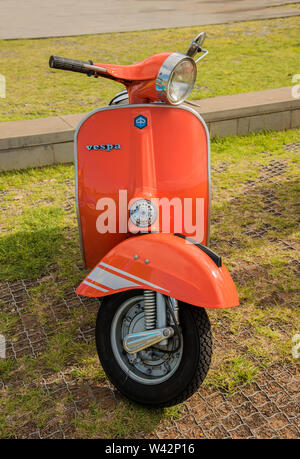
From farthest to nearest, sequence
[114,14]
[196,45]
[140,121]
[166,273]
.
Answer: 1. [114,14]
2. [196,45]
3. [140,121]
4. [166,273]

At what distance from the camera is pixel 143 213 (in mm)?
2416

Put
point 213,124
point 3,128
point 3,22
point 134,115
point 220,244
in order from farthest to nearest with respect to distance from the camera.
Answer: point 3,22
point 213,124
point 3,128
point 220,244
point 134,115

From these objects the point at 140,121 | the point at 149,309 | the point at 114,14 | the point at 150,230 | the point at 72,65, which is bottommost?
the point at 149,309

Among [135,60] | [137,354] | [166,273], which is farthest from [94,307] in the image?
[135,60]

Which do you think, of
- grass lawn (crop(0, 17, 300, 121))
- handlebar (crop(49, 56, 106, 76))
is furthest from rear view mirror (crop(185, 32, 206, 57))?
grass lawn (crop(0, 17, 300, 121))

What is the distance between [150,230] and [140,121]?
0.62 m

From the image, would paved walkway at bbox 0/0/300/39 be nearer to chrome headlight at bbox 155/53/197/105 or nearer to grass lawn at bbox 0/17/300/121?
grass lawn at bbox 0/17/300/121

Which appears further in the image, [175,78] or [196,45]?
[196,45]

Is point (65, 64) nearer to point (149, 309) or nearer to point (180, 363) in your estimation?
point (149, 309)

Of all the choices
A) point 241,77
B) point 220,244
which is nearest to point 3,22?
point 241,77

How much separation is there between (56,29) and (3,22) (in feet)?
5.54

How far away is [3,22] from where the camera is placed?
37.6ft
